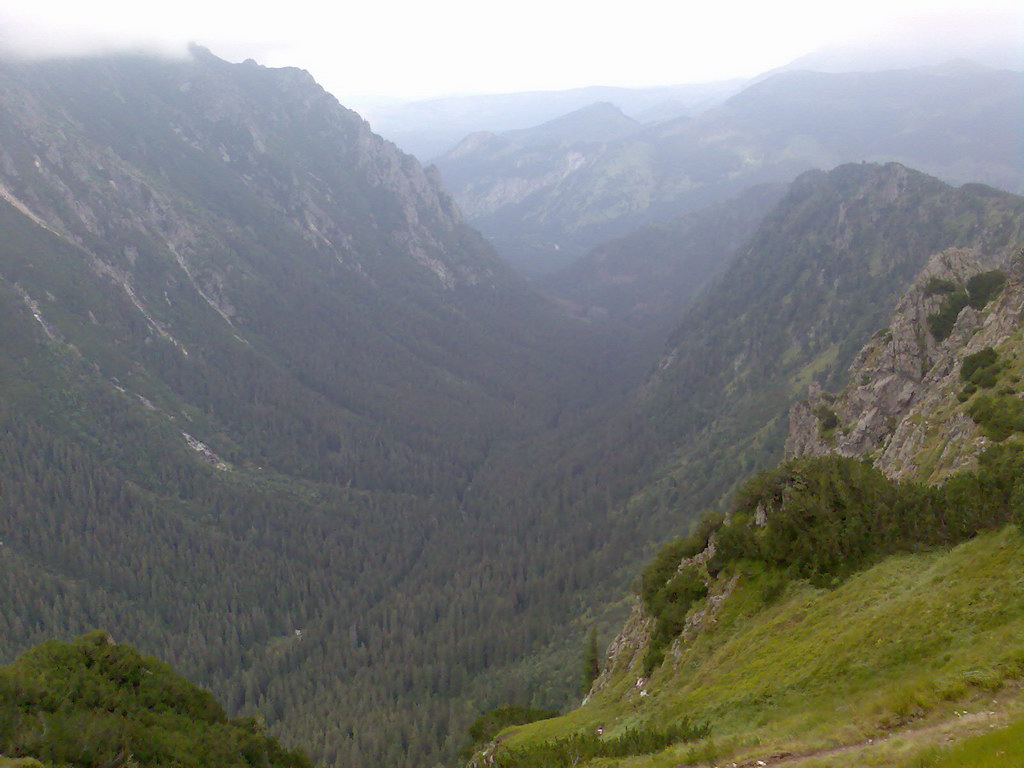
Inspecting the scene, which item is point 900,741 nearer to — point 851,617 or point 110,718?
point 851,617

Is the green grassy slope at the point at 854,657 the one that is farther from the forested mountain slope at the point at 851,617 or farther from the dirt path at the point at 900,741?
the dirt path at the point at 900,741

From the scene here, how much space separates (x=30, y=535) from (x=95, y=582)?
25.0 m

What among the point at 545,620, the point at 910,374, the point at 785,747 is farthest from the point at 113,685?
the point at 545,620

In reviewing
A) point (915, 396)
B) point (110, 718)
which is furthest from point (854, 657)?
point (915, 396)

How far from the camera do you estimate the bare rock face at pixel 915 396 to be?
2115 inches

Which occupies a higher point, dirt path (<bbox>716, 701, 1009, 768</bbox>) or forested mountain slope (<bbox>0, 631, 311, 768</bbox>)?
dirt path (<bbox>716, 701, 1009, 768</bbox>)

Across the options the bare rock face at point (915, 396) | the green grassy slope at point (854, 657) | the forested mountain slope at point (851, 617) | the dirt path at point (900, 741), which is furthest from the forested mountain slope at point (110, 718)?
the bare rock face at point (915, 396)

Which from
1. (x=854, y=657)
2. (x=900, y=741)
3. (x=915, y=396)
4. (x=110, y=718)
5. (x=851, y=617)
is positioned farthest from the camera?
(x=915, y=396)

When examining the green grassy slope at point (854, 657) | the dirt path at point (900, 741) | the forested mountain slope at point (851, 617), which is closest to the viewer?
the dirt path at point (900, 741)

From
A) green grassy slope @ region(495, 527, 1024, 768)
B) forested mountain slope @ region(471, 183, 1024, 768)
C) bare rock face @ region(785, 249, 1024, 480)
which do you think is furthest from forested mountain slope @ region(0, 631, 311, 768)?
bare rock face @ region(785, 249, 1024, 480)

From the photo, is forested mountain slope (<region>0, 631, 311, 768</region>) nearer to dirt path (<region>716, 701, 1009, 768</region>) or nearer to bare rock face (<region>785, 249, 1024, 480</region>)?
dirt path (<region>716, 701, 1009, 768</region>)

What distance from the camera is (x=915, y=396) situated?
76000 mm

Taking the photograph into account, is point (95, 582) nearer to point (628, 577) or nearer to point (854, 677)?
point (628, 577)

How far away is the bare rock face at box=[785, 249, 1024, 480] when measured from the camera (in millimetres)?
53719
